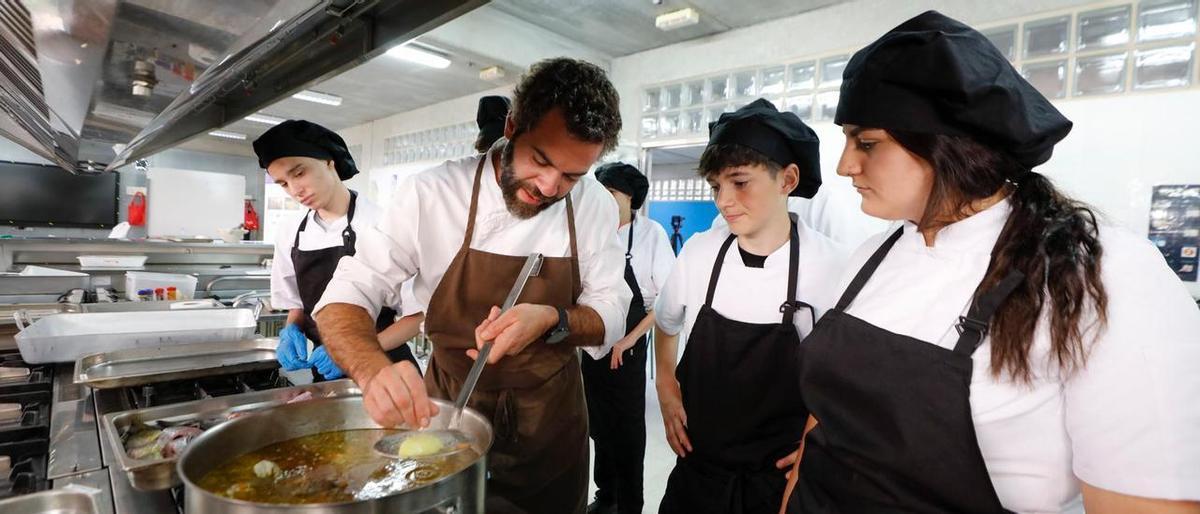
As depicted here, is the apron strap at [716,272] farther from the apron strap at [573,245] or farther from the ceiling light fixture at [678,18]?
the ceiling light fixture at [678,18]

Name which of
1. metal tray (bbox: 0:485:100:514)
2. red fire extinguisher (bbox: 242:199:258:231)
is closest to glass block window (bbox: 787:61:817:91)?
metal tray (bbox: 0:485:100:514)

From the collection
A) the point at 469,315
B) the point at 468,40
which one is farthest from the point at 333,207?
the point at 468,40

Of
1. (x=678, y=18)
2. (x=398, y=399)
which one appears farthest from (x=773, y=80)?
(x=398, y=399)

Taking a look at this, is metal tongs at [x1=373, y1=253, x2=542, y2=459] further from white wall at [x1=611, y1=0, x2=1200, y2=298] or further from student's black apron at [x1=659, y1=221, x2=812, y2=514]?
white wall at [x1=611, y1=0, x2=1200, y2=298]

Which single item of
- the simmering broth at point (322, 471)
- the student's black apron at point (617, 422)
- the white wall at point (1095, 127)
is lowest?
the student's black apron at point (617, 422)

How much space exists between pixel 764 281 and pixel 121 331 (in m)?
2.10

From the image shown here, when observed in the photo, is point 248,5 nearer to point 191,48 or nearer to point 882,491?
point 191,48

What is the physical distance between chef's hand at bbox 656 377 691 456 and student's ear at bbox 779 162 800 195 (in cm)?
67

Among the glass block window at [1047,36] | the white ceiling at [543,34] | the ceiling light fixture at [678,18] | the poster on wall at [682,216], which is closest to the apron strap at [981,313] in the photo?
the glass block window at [1047,36]

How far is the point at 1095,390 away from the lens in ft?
2.49

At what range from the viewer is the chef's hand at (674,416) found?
160 cm

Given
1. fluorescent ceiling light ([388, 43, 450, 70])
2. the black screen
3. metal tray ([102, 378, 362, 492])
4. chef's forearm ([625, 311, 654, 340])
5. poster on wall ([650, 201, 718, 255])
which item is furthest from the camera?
the black screen

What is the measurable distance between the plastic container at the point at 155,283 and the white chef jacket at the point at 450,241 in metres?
2.27

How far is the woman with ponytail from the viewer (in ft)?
2.42
